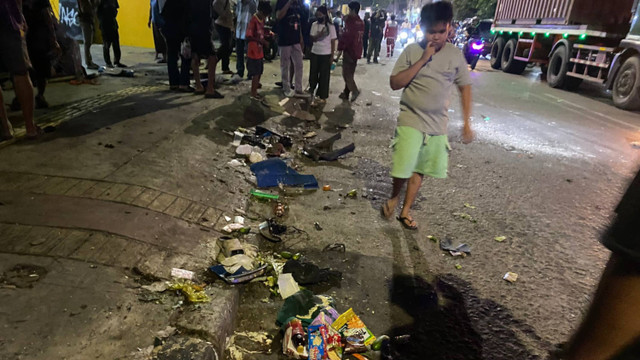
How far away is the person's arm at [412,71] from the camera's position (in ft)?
9.33

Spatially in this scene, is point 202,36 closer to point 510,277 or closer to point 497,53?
point 510,277

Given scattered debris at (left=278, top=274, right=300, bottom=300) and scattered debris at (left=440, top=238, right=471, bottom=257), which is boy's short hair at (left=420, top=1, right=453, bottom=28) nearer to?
scattered debris at (left=440, top=238, right=471, bottom=257)

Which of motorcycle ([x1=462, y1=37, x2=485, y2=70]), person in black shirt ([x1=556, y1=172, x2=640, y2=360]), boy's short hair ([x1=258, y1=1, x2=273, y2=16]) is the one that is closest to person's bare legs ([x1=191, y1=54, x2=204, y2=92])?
boy's short hair ([x1=258, y1=1, x2=273, y2=16])

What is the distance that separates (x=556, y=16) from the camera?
39.3 feet

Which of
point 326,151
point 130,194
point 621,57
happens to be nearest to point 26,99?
point 130,194

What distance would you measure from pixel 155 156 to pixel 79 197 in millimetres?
974

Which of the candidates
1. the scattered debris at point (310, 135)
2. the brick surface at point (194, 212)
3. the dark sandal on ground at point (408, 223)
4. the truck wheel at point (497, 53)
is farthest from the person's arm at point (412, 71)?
the truck wheel at point (497, 53)

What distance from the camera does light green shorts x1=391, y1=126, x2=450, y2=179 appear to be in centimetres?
309

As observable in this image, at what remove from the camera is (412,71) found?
290cm

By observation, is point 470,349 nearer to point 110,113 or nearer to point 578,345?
point 578,345

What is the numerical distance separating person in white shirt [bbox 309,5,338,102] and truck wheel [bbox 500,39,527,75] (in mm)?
10736

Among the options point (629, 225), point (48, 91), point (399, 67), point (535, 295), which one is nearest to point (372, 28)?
point (48, 91)

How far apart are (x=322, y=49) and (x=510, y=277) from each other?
568cm

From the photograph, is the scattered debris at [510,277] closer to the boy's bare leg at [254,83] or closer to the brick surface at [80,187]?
the brick surface at [80,187]
